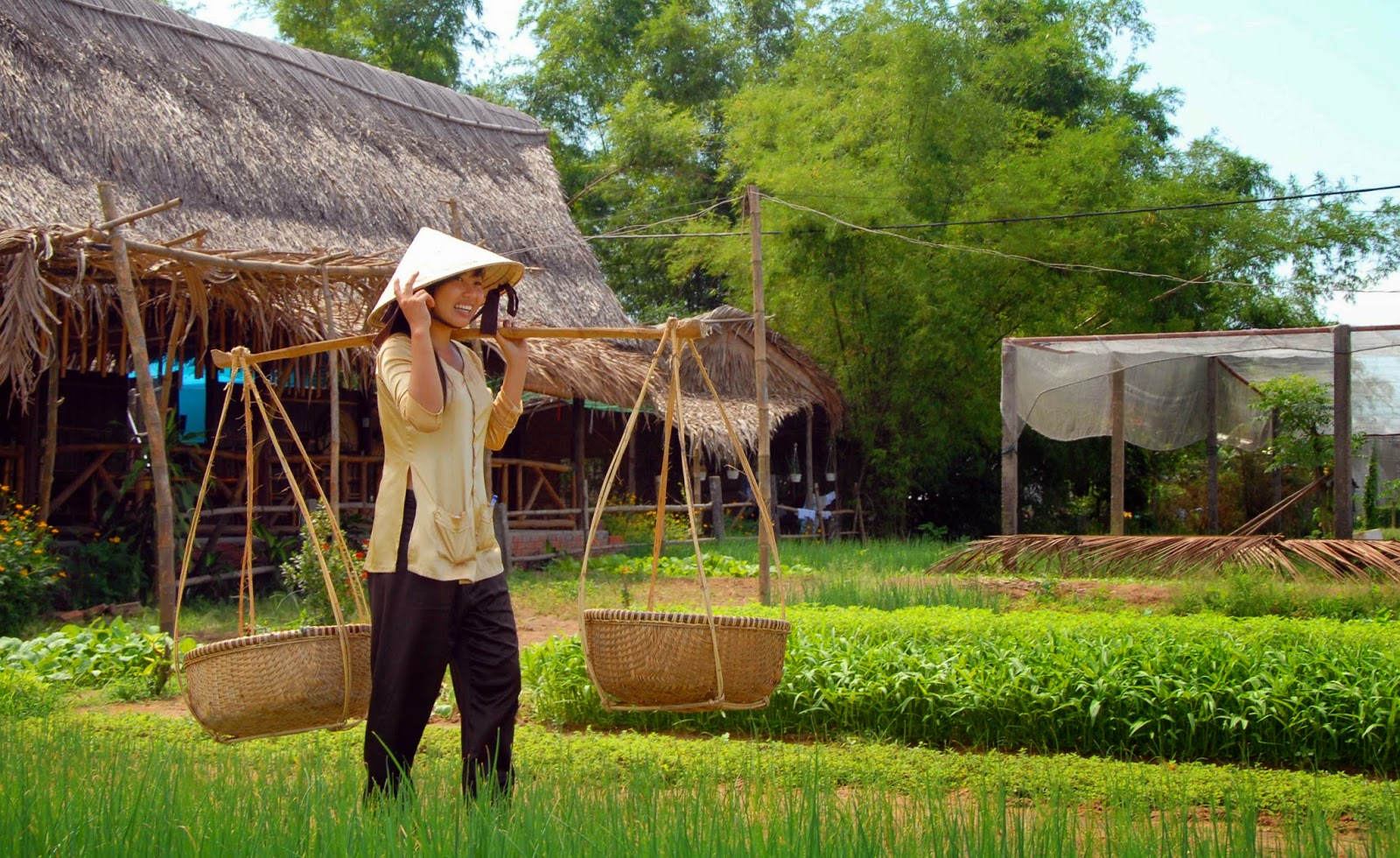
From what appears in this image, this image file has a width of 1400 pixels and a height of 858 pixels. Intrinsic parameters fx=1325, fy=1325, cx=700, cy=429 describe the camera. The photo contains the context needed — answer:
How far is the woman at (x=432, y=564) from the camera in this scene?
3162mm

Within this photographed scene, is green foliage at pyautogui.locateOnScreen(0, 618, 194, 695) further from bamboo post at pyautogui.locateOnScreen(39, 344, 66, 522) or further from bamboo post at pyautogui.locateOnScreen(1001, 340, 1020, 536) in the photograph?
bamboo post at pyautogui.locateOnScreen(1001, 340, 1020, 536)

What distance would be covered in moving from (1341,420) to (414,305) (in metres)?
9.65

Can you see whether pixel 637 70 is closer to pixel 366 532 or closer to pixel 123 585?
pixel 366 532

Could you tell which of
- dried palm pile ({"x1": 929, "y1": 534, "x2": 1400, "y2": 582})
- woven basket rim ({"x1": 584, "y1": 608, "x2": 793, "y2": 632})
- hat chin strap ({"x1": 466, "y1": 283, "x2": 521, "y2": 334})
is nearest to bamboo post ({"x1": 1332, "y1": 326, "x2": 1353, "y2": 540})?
dried palm pile ({"x1": 929, "y1": 534, "x2": 1400, "y2": 582})

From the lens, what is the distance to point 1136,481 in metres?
19.0

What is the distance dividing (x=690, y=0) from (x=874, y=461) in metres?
11.3

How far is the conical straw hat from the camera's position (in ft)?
10.9

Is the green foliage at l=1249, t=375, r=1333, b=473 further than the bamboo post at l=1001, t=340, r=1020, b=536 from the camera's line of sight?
No

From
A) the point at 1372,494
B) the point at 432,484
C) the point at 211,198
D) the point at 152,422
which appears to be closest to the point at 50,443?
the point at 152,422

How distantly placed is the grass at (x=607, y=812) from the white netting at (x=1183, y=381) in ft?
26.6

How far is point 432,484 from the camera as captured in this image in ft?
10.6

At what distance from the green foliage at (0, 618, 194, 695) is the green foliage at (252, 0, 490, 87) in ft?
60.6

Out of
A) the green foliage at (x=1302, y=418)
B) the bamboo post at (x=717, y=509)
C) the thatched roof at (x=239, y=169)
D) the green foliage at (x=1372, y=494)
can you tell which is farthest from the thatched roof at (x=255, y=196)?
the green foliage at (x=1372, y=494)

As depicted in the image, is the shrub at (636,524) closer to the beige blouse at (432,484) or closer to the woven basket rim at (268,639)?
the woven basket rim at (268,639)
